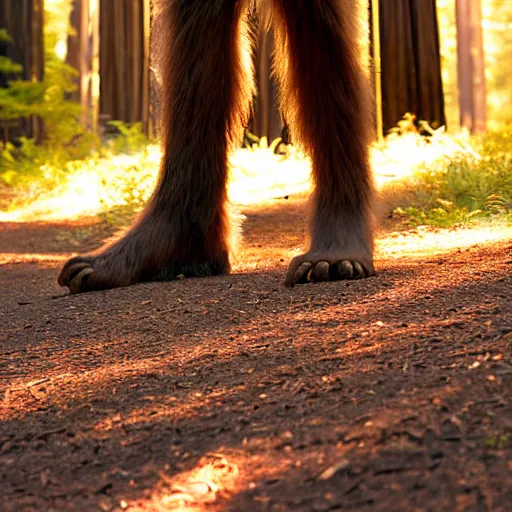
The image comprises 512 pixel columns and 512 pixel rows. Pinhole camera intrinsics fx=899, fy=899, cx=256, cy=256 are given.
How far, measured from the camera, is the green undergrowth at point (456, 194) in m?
4.14

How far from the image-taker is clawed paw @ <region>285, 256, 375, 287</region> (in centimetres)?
267

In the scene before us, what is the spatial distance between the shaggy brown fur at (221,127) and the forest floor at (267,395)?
0.62ft

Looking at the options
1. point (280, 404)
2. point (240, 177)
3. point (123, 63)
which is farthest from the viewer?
point (123, 63)

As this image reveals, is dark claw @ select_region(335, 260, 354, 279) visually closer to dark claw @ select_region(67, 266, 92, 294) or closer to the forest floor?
the forest floor

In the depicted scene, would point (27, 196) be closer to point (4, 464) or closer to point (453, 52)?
point (4, 464)

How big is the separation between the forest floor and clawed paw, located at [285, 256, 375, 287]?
6 centimetres

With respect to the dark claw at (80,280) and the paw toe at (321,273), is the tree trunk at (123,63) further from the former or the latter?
the paw toe at (321,273)

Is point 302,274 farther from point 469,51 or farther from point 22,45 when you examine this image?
point 469,51

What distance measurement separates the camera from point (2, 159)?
9.07 meters

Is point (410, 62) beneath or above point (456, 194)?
above

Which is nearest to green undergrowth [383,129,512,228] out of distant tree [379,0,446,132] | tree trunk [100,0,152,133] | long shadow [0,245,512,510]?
long shadow [0,245,512,510]

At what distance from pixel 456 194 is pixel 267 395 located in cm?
316

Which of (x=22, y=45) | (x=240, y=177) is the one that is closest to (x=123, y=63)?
(x=22, y=45)

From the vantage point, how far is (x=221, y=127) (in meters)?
3.02
